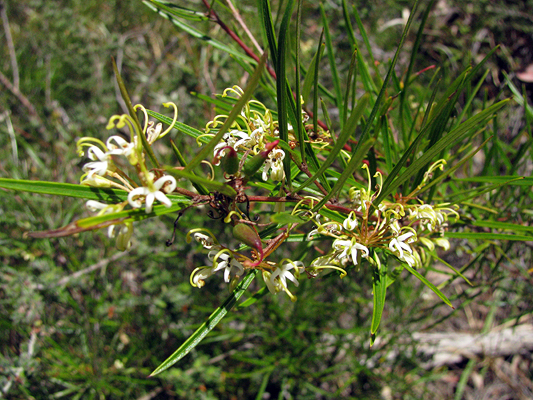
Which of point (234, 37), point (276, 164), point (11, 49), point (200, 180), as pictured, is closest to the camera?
point (200, 180)

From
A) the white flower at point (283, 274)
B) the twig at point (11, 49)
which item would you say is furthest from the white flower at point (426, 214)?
the twig at point (11, 49)

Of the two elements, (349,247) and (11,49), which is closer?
(349,247)

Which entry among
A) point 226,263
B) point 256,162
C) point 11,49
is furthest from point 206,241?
point 11,49

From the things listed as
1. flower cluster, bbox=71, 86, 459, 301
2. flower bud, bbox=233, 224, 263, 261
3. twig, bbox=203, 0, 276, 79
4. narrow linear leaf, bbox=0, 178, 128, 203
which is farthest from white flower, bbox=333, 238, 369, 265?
twig, bbox=203, 0, 276, 79

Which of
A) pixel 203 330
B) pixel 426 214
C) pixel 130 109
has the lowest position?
pixel 203 330

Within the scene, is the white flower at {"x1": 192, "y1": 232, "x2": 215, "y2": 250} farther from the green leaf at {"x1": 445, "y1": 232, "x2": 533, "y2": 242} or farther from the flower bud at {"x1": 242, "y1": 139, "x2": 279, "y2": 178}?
the green leaf at {"x1": 445, "y1": 232, "x2": 533, "y2": 242}

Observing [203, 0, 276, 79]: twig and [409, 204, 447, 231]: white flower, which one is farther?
[203, 0, 276, 79]: twig

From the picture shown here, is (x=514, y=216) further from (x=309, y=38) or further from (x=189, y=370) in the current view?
(x=309, y=38)

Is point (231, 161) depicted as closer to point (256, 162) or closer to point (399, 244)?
point (256, 162)

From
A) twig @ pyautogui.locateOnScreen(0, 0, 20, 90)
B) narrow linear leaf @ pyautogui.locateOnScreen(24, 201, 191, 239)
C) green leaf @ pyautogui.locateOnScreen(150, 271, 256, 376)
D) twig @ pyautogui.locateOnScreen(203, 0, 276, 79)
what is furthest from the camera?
twig @ pyautogui.locateOnScreen(0, 0, 20, 90)
